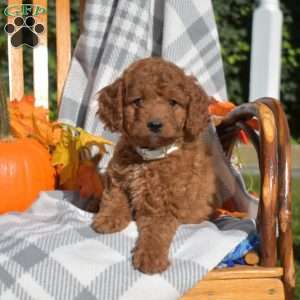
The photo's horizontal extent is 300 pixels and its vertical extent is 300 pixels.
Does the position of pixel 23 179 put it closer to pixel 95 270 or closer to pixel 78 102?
pixel 78 102

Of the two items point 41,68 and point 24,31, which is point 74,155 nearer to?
point 41,68

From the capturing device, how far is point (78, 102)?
288cm

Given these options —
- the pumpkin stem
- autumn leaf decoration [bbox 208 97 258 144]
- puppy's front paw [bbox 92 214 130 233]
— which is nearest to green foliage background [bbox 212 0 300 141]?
autumn leaf decoration [bbox 208 97 258 144]

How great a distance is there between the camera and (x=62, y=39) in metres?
2.99

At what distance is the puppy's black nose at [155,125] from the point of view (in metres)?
1.85

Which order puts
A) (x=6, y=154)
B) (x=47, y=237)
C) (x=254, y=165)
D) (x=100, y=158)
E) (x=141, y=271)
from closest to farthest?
(x=141, y=271), (x=47, y=237), (x=6, y=154), (x=100, y=158), (x=254, y=165)

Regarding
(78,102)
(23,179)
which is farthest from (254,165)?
(23,179)

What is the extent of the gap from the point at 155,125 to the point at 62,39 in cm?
131

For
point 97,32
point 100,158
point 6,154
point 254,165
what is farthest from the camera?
point 254,165

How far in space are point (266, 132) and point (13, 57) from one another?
160cm

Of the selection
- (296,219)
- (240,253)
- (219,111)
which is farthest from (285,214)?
(296,219)

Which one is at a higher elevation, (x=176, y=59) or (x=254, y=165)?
(x=176, y=59)

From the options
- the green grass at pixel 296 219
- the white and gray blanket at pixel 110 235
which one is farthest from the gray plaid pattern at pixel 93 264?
the green grass at pixel 296 219

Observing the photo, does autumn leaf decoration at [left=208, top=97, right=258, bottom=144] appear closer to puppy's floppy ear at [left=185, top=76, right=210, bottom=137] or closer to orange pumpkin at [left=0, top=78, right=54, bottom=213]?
puppy's floppy ear at [left=185, top=76, right=210, bottom=137]
